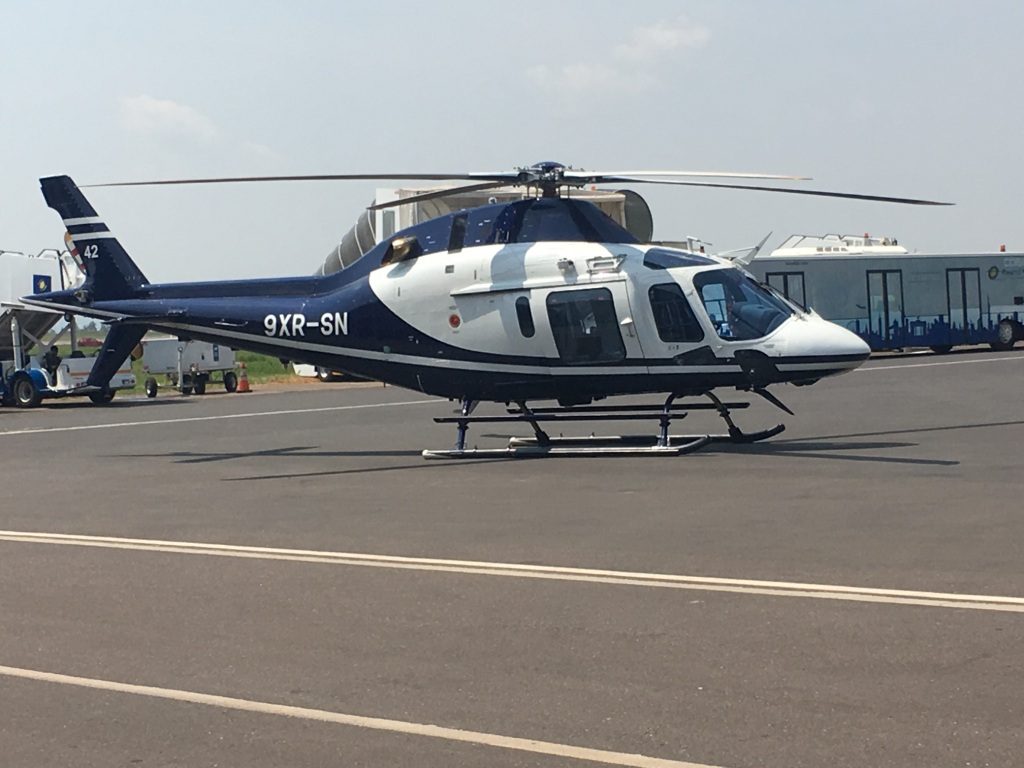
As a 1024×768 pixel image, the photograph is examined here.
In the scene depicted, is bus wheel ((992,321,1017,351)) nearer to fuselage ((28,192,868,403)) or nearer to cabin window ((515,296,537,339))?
fuselage ((28,192,868,403))

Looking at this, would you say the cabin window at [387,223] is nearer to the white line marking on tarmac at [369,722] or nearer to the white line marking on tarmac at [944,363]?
the white line marking on tarmac at [944,363]

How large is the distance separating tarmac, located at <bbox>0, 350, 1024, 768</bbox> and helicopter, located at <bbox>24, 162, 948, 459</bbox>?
103 centimetres

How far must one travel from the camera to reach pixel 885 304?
1678 inches

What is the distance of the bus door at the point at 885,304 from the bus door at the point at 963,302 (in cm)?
170

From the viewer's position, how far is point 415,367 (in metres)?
17.8

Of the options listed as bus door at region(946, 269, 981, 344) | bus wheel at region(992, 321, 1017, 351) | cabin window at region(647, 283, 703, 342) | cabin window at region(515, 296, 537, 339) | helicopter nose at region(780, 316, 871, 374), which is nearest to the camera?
helicopter nose at region(780, 316, 871, 374)

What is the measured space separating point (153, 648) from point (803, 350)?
10223 millimetres

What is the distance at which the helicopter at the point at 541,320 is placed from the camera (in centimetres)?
1639

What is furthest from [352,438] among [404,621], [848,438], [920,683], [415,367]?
[920,683]

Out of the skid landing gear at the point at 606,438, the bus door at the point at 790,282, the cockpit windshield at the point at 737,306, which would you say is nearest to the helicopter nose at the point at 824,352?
the cockpit windshield at the point at 737,306

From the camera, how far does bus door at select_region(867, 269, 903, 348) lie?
42.5 m

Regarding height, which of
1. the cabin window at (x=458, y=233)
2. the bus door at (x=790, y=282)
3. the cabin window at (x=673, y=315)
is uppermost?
the cabin window at (x=458, y=233)

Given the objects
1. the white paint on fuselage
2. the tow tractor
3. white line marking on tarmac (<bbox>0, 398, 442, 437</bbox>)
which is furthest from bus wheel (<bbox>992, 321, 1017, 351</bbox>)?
the white paint on fuselage

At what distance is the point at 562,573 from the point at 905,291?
117 ft
